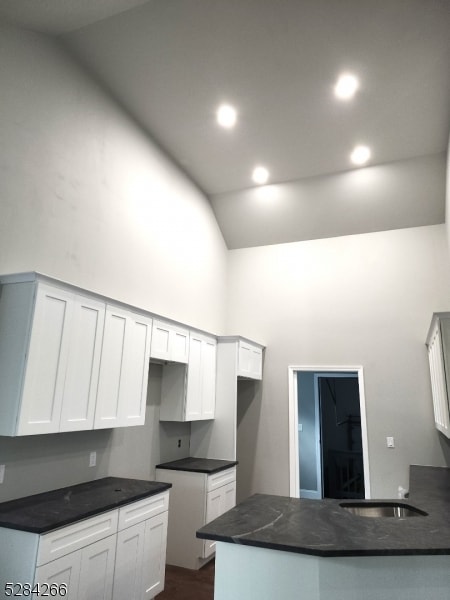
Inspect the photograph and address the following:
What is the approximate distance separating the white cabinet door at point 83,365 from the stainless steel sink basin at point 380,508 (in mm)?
1895

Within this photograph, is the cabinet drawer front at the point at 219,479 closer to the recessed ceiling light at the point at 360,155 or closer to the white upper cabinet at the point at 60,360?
the white upper cabinet at the point at 60,360

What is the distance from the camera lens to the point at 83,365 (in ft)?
9.27

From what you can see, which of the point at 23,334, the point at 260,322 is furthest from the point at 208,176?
the point at 23,334

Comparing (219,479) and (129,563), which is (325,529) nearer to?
(129,563)

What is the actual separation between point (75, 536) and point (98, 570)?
14.3 inches

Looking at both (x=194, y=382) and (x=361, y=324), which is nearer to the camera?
(x=194, y=382)

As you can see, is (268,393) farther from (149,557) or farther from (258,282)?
(149,557)

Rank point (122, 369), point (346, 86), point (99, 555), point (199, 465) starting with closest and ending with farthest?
1. point (99, 555)
2. point (122, 369)
3. point (346, 86)
4. point (199, 465)

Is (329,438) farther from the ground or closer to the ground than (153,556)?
farther from the ground

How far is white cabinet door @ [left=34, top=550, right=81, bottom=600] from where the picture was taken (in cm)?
210

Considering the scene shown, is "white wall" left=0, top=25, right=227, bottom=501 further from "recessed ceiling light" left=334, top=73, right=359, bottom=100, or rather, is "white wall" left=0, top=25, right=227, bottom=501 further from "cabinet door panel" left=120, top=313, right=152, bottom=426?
"recessed ceiling light" left=334, top=73, right=359, bottom=100

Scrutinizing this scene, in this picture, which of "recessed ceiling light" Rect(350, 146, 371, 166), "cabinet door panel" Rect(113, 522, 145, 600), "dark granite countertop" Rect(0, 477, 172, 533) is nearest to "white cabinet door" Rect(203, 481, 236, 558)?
"dark granite countertop" Rect(0, 477, 172, 533)

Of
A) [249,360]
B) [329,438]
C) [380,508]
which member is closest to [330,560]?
[380,508]

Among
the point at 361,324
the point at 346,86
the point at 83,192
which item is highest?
the point at 346,86
